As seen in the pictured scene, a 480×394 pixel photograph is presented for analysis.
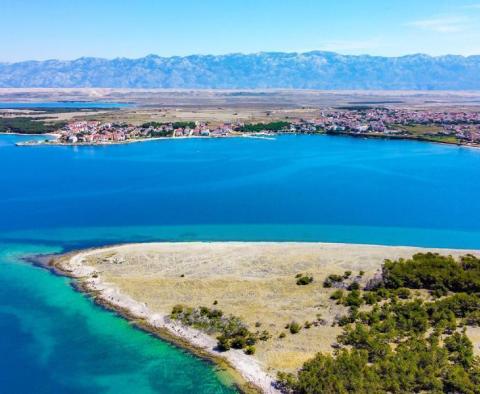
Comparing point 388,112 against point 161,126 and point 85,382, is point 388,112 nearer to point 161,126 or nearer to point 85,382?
point 161,126

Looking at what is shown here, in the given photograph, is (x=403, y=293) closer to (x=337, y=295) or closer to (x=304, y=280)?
(x=337, y=295)

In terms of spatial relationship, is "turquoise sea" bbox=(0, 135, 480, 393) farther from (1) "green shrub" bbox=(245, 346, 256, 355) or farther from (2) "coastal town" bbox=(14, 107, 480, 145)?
(2) "coastal town" bbox=(14, 107, 480, 145)

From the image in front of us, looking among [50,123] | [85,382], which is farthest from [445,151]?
[50,123]

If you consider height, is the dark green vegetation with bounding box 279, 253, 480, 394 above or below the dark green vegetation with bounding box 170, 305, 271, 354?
above

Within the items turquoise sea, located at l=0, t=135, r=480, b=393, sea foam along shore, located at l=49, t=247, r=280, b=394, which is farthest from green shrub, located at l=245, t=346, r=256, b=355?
turquoise sea, located at l=0, t=135, r=480, b=393

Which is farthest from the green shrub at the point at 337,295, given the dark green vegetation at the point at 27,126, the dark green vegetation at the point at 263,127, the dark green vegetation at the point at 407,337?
the dark green vegetation at the point at 27,126

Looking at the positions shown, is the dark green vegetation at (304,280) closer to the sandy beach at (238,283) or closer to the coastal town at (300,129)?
the sandy beach at (238,283)

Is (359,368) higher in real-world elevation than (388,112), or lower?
lower
